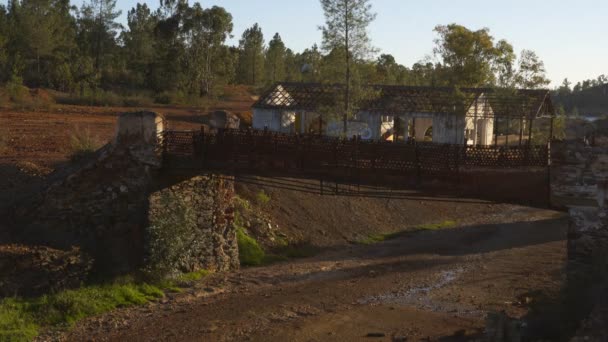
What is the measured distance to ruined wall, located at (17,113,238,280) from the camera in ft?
60.2

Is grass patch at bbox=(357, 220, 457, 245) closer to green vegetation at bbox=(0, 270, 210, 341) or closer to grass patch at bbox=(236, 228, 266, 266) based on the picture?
grass patch at bbox=(236, 228, 266, 266)

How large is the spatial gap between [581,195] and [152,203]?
10.5 meters

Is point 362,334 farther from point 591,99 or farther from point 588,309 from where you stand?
point 591,99

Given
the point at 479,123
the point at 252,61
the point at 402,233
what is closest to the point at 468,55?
the point at 479,123

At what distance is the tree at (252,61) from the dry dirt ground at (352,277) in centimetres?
3991

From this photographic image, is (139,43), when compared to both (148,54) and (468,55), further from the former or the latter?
(468,55)

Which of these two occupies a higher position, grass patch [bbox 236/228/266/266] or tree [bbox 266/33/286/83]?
tree [bbox 266/33/286/83]

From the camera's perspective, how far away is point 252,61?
7494 centimetres

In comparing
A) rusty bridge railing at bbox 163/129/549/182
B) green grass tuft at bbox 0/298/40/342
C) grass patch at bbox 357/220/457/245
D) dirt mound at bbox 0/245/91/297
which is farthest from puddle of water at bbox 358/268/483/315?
green grass tuft at bbox 0/298/40/342

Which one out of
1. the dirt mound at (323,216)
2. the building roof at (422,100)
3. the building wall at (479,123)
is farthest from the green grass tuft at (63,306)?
the building wall at (479,123)

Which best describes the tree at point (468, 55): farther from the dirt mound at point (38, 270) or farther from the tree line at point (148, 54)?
the dirt mound at point (38, 270)

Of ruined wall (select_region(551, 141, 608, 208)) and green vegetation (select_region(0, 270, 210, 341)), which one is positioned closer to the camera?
ruined wall (select_region(551, 141, 608, 208))

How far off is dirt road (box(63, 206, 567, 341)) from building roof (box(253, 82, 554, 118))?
1120 cm

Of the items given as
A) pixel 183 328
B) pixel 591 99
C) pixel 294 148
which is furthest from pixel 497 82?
pixel 591 99
